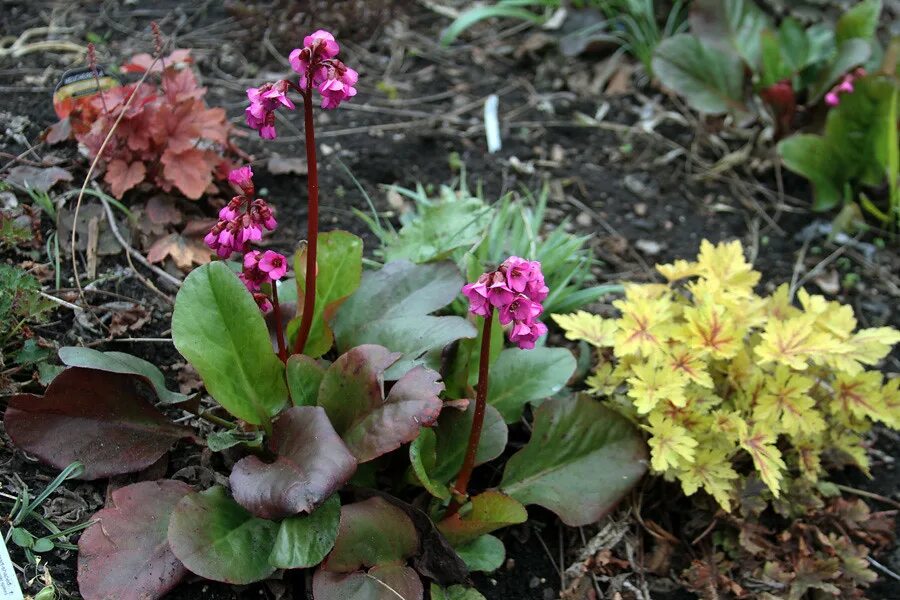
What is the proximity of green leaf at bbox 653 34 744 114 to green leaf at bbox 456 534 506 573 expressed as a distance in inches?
89.7

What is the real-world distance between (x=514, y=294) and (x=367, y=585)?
76 centimetres

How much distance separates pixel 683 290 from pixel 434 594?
5.51 feet

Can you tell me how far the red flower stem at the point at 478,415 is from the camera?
5.82 ft

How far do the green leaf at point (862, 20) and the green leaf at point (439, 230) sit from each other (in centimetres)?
200

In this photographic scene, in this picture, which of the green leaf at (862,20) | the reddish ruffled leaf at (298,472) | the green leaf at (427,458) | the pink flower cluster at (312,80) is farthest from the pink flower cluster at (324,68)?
the green leaf at (862,20)

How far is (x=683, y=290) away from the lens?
3.17 meters

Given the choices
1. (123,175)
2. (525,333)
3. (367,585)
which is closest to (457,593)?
(367,585)

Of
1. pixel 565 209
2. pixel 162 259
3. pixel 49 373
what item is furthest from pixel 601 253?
pixel 49 373

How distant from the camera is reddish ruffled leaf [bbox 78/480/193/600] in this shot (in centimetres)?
177

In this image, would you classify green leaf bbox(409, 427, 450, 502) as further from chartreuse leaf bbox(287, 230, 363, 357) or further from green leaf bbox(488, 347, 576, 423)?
chartreuse leaf bbox(287, 230, 363, 357)

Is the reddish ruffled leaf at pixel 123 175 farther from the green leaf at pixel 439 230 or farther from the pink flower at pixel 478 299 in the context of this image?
the pink flower at pixel 478 299

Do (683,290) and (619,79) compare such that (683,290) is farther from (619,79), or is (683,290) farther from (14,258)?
(14,258)

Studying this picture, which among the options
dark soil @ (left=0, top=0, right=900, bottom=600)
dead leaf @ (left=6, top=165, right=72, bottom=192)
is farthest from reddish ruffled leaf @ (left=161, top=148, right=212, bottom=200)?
dead leaf @ (left=6, top=165, right=72, bottom=192)

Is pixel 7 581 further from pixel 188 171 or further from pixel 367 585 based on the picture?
pixel 188 171
